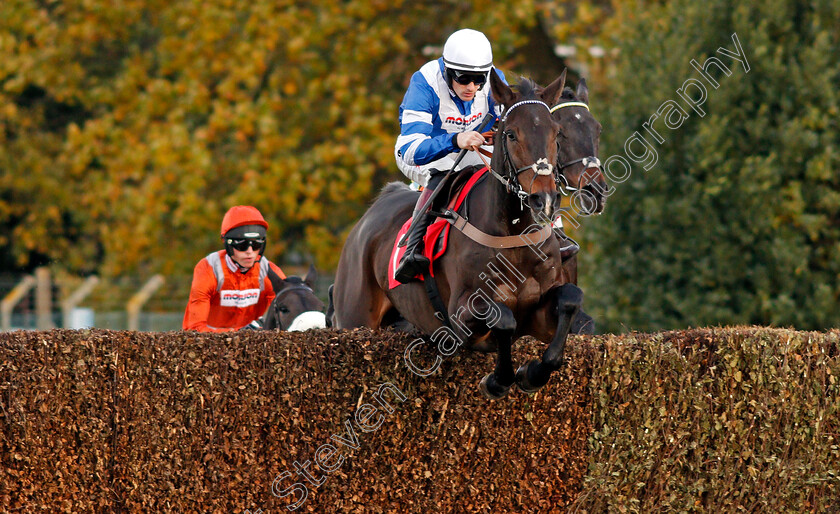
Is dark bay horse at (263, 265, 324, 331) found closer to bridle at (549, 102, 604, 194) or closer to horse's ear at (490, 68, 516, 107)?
bridle at (549, 102, 604, 194)

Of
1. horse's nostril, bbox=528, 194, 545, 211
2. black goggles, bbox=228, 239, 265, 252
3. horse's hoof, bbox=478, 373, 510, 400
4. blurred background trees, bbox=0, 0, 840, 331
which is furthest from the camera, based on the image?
blurred background trees, bbox=0, 0, 840, 331

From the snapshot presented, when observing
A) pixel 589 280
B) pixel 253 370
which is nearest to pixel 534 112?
pixel 253 370

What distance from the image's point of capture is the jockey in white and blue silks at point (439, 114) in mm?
5887

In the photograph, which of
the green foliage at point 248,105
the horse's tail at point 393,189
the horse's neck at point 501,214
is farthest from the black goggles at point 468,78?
the green foliage at point 248,105

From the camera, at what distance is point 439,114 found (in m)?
6.27

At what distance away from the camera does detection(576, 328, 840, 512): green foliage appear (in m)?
6.02

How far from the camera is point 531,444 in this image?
6031 millimetres

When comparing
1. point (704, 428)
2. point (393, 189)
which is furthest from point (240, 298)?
point (704, 428)

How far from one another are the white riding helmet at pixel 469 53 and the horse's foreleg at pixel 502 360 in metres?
1.43

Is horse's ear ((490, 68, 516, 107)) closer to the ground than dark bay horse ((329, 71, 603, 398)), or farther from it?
farther from it

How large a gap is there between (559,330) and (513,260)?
0.44m

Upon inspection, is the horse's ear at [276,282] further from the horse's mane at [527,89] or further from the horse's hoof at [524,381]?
the horse's mane at [527,89]

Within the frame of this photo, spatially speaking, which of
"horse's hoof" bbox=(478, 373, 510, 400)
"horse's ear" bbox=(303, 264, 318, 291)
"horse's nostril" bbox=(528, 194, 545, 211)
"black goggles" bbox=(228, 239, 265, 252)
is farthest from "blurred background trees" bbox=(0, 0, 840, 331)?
"horse's nostril" bbox=(528, 194, 545, 211)

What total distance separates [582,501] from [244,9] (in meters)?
14.3
